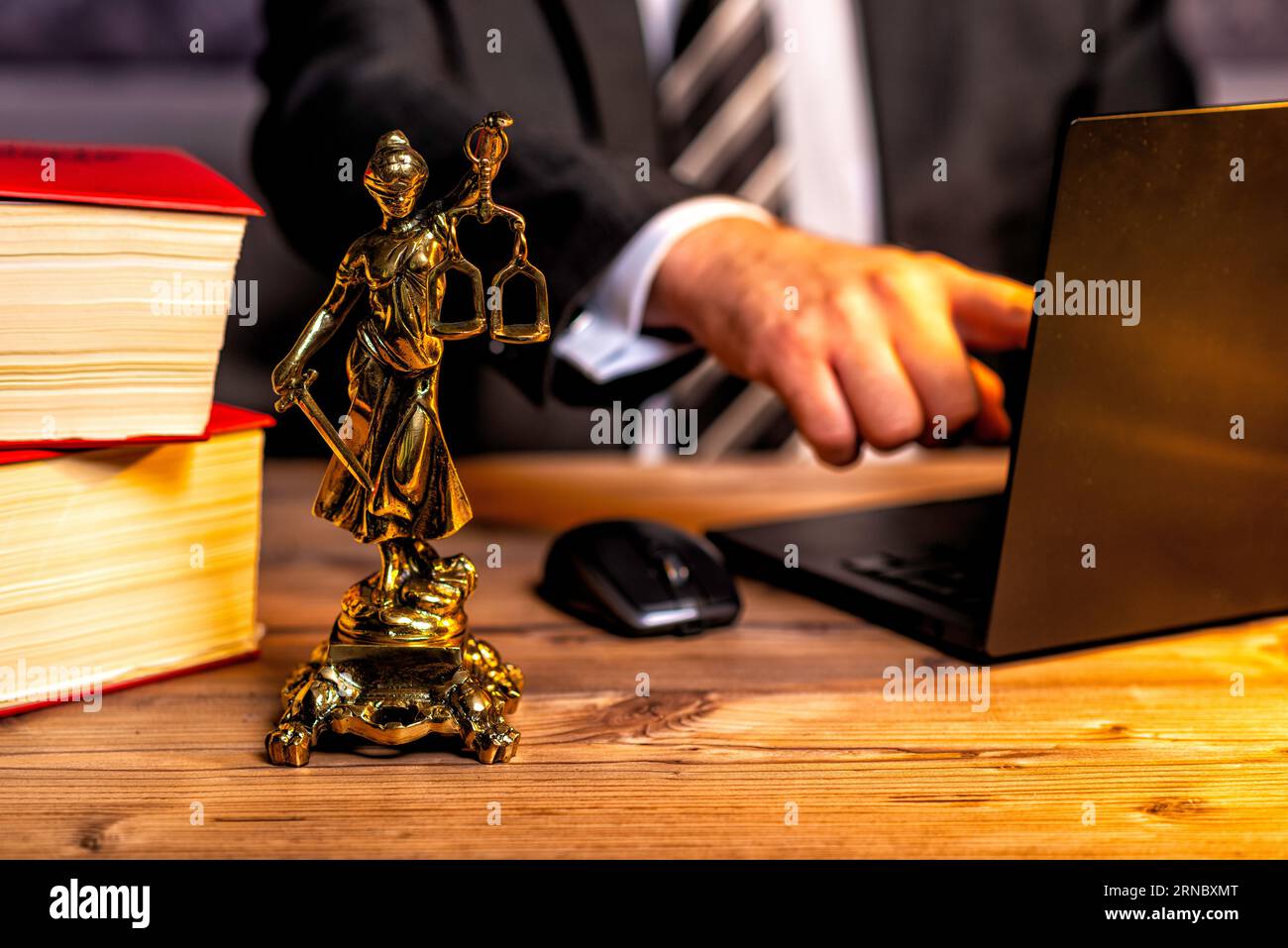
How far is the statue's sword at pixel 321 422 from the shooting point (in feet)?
1.78

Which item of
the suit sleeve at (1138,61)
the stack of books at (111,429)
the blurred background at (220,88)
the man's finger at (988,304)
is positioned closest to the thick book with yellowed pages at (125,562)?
the stack of books at (111,429)

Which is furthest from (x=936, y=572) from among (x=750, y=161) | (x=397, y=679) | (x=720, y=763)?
(x=750, y=161)

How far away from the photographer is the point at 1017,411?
0.61 meters

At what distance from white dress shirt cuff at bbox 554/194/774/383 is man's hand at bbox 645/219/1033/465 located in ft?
0.24

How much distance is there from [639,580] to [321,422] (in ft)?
0.95

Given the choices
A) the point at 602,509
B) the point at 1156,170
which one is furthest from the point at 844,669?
the point at 602,509

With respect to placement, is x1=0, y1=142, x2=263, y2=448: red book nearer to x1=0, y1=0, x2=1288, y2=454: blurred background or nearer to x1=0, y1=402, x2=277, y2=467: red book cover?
x1=0, y1=402, x2=277, y2=467: red book cover

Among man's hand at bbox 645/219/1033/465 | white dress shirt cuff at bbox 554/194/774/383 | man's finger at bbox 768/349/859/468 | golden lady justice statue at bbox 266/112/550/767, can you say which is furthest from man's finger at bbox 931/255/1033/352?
golden lady justice statue at bbox 266/112/550/767

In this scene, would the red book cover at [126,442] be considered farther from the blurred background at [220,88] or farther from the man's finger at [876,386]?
the blurred background at [220,88]

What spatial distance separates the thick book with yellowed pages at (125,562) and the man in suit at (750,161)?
1.19ft

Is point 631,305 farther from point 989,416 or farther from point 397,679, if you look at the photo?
point 397,679

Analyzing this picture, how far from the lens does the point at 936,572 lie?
81 centimetres

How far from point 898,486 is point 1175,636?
1.45ft
